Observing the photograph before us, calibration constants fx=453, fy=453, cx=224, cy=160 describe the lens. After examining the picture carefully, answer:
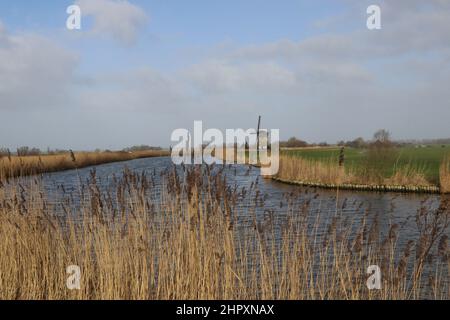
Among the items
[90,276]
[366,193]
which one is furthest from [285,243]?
[366,193]

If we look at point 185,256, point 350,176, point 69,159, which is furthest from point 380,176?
point 69,159

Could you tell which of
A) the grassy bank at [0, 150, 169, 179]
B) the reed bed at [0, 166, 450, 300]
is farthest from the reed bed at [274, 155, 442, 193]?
the reed bed at [0, 166, 450, 300]

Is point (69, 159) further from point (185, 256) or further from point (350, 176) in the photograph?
point (185, 256)

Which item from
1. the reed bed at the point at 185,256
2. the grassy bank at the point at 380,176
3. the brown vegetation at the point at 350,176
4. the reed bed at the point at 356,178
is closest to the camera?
the reed bed at the point at 185,256

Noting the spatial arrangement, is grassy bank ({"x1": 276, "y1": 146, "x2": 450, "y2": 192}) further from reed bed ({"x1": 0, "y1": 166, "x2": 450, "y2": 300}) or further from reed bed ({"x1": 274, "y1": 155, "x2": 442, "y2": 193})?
reed bed ({"x1": 0, "y1": 166, "x2": 450, "y2": 300})

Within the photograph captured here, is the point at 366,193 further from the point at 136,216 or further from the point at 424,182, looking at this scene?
the point at 136,216

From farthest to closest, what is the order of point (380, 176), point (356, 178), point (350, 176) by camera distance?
1. point (350, 176)
2. point (356, 178)
3. point (380, 176)

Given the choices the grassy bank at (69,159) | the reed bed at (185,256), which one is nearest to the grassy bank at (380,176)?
the grassy bank at (69,159)

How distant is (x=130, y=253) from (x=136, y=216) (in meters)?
0.52

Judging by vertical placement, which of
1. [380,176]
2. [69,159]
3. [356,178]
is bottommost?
[356,178]

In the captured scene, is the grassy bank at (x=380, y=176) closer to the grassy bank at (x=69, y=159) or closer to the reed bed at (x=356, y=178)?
the reed bed at (x=356, y=178)

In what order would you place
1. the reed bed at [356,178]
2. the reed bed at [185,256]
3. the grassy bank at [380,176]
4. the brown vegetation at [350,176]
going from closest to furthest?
the reed bed at [185,256]
the grassy bank at [380,176]
the reed bed at [356,178]
the brown vegetation at [350,176]

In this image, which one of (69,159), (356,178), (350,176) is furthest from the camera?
(69,159)

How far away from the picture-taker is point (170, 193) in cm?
590
